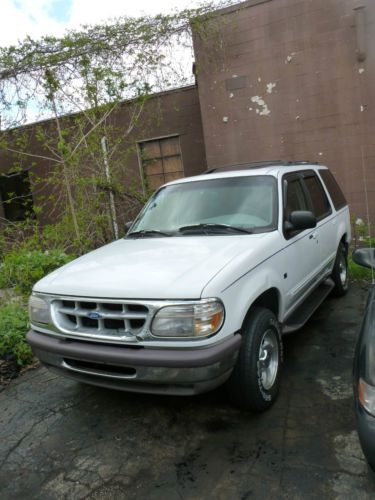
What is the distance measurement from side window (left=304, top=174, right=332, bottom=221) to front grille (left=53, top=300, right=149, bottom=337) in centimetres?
258

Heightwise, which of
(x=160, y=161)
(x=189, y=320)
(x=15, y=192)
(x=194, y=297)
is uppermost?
(x=160, y=161)

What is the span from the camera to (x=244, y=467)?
8.20 ft

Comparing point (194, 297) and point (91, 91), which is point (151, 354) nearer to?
point (194, 297)

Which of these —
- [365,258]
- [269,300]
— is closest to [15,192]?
[269,300]

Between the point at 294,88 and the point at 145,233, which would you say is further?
the point at 294,88

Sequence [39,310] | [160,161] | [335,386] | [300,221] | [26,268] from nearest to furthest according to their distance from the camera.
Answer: [39,310] < [335,386] < [300,221] < [26,268] < [160,161]

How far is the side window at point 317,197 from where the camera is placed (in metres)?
4.51

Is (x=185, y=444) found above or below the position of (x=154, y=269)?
below

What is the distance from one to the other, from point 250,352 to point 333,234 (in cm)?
266

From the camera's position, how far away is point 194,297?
2.48 metres

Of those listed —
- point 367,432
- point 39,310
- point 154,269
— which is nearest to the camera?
point 367,432

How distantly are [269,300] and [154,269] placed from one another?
3.39ft

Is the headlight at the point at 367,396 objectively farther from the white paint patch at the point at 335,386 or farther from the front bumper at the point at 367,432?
the white paint patch at the point at 335,386

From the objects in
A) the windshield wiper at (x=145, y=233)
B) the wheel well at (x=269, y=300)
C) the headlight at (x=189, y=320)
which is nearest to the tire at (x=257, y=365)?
the wheel well at (x=269, y=300)
